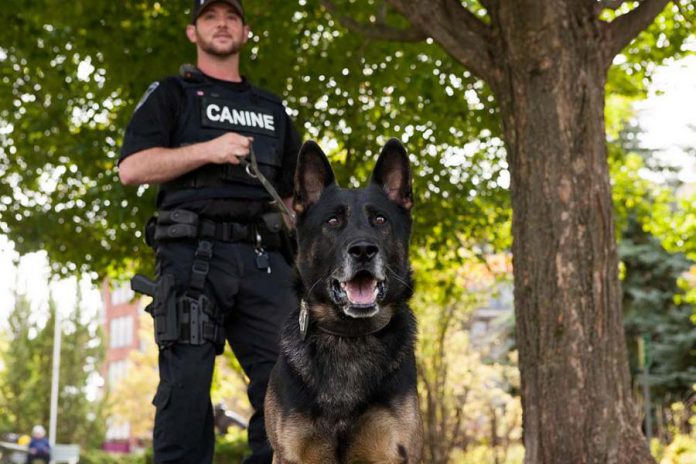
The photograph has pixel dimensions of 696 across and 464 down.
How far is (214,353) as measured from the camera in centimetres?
508

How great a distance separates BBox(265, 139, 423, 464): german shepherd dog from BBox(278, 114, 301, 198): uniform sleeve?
1.23 meters

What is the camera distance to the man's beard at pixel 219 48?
17.4ft

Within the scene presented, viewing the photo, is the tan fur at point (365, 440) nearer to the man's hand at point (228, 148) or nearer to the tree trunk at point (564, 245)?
the man's hand at point (228, 148)

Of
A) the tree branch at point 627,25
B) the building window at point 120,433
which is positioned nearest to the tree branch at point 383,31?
the tree branch at point 627,25

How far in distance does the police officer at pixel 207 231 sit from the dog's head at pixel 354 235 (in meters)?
0.79

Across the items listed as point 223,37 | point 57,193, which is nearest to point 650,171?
point 57,193

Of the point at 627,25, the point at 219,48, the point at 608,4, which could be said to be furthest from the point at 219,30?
the point at 608,4

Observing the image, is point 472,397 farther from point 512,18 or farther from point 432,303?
point 512,18

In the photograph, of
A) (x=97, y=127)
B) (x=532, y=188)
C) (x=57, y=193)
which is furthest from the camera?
(x=57, y=193)

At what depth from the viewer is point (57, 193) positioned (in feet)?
48.9

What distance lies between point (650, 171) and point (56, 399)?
37366mm

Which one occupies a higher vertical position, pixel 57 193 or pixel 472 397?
pixel 57 193

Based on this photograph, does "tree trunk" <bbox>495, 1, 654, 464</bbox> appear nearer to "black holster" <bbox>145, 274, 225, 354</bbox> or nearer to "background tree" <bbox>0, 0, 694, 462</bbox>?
"background tree" <bbox>0, 0, 694, 462</bbox>

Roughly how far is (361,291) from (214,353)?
1.44 m
